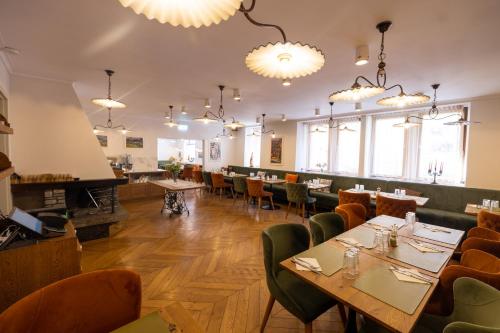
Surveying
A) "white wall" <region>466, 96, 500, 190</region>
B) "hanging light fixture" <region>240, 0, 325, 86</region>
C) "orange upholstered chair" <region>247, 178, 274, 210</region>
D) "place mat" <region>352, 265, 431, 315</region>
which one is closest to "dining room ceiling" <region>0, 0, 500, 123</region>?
"white wall" <region>466, 96, 500, 190</region>

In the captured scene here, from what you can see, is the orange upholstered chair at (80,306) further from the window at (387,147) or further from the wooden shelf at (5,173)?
the window at (387,147)

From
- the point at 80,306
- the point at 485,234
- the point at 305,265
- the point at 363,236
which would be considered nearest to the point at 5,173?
the point at 80,306

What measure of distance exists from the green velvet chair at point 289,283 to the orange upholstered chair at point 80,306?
0.91 meters

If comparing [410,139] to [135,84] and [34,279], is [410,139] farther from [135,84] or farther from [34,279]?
[34,279]

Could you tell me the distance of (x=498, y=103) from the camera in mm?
4164

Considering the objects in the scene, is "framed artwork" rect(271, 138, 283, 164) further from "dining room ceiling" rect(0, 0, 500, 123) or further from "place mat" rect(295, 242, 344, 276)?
"place mat" rect(295, 242, 344, 276)

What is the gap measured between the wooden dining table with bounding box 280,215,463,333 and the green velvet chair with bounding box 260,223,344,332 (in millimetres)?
211

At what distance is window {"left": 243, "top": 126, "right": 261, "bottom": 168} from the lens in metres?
9.27

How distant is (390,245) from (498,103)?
14.7 ft

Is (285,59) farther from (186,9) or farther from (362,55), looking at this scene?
(362,55)

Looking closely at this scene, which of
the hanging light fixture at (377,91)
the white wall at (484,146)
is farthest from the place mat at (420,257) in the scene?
the white wall at (484,146)

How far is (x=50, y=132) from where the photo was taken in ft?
11.9

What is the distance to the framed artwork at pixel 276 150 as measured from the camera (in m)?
7.88

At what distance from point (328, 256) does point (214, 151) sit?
814 cm
